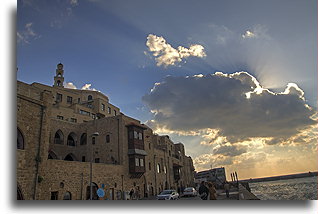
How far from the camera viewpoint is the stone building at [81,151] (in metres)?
10.4

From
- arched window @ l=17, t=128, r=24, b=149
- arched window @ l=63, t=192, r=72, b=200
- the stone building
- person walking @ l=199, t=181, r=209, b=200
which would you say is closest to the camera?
person walking @ l=199, t=181, r=209, b=200

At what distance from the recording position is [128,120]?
22.7 metres

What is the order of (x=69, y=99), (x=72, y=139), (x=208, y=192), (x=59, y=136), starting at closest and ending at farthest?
(x=208, y=192) < (x=59, y=136) < (x=72, y=139) < (x=69, y=99)

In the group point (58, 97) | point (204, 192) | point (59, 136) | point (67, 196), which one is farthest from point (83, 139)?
point (204, 192)

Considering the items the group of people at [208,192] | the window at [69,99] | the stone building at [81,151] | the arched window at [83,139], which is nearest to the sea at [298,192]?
the group of people at [208,192]

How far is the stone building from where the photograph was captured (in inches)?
411

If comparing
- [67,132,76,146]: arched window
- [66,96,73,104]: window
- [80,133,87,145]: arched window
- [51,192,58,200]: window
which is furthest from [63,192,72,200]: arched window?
[66,96,73,104]: window

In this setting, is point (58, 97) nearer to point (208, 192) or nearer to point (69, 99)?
point (69, 99)

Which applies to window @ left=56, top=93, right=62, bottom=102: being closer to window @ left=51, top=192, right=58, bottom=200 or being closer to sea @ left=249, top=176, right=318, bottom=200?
window @ left=51, top=192, right=58, bottom=200

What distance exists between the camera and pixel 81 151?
23.3m

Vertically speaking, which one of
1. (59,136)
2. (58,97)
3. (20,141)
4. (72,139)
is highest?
(58,97)

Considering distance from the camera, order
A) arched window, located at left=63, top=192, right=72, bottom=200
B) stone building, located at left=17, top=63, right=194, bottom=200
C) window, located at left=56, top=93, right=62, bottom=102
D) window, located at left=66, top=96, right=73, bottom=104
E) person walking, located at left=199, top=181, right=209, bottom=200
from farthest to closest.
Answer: window, located at left=66, top=96, right=73, bottom=104 → window, located at left=56, top=93, right=62, bottom=102 → arched window, located at left=63, top=192, right=72, bottom=200 → stone building, located at left=17, top=63, right=194, bottom=200 → person walking, located at left=199, top=181, right=209, bottom=200

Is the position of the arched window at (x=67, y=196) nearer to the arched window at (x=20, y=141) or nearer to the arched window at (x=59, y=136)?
the arched window at (x=20, y=141)
